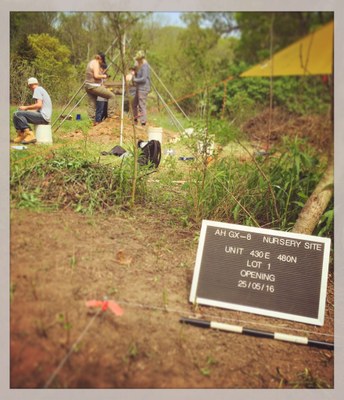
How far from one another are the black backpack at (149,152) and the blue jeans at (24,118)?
2.35 ft

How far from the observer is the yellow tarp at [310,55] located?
3760 millimetres

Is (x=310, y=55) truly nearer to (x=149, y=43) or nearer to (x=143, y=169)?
(x=149, y=43)

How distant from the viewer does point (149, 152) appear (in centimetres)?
265

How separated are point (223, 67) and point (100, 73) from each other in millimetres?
4274

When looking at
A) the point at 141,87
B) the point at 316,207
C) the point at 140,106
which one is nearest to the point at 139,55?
the point at 141,87

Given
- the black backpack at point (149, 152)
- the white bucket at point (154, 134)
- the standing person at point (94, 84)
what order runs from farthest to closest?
the white bucket at point (154, 134), the black backpack at point (149, 152), the standing person at point (94, 84)

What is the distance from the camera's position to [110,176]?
2.46 meters

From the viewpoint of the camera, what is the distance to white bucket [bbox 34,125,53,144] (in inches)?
87.6

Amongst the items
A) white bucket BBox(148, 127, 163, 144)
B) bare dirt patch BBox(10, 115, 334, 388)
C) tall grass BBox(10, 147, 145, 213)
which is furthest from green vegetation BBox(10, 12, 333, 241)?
bare dirt patch BBox(10, 115, 334, 388)

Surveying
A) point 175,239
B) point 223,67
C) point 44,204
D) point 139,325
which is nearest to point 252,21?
point 223,67

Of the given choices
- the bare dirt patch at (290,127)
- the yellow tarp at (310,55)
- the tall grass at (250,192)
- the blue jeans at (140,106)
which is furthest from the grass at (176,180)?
the bare dirt patch at (290,127)

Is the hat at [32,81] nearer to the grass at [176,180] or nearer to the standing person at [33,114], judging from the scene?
the standing person at [33,114]

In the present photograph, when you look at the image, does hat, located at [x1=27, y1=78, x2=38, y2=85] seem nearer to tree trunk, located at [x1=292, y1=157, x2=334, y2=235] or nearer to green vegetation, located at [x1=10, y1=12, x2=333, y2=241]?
green vegetation, located at [x1=10, y1=12, x2=333, y2=241]

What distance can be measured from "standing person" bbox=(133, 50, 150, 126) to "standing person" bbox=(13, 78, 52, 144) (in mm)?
692
